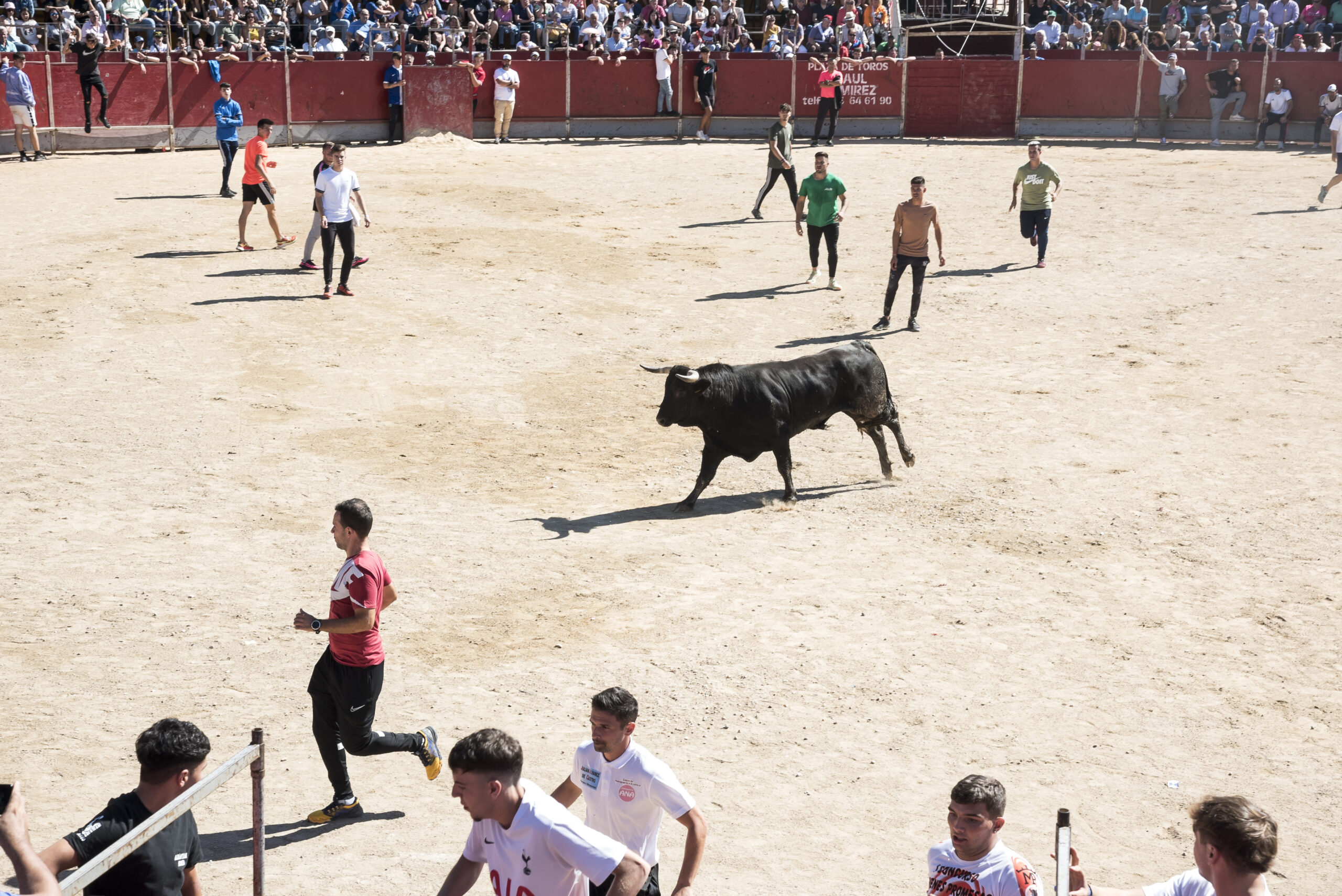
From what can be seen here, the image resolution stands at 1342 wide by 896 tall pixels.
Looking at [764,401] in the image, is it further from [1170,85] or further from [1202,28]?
[1202,28]

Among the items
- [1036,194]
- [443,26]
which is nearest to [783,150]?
[1036,194]

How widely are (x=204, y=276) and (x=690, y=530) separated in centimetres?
974

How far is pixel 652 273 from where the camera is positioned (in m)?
19.0

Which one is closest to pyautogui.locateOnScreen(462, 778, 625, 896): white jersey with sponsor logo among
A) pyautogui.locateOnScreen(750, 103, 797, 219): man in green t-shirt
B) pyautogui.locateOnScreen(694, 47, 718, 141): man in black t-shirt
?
pyautogui.locateOnScreen(750, 103, 797, 219): man in green t-shirt

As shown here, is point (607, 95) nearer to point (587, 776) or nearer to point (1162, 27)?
point (1162, 27)

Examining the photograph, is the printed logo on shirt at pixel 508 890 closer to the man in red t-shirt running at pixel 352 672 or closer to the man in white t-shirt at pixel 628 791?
the man in white t-shirt at pixel 628 791

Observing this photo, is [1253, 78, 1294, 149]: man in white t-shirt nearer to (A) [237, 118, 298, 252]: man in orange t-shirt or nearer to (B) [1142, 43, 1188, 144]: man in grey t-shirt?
(B) [1142, 43, 1188, 144]: man in grey t-shirt

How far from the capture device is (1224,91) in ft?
96.0

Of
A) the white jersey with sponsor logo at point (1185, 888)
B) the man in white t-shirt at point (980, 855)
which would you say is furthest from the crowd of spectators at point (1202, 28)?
the man in white t-shirt at point (980, 855)

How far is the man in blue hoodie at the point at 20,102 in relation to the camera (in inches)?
955

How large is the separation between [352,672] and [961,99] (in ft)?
87.8

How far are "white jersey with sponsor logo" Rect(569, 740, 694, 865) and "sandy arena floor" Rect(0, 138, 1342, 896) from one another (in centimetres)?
158

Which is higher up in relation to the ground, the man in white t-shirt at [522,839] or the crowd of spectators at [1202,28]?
the crowd of spectators at [1202,28]

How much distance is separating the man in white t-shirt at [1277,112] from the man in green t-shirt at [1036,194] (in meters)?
12.3
